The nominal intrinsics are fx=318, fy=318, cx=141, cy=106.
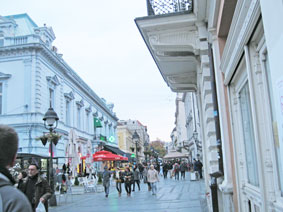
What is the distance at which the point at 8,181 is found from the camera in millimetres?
1738

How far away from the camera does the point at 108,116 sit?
57.1 m

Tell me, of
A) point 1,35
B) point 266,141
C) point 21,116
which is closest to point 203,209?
point 266,141

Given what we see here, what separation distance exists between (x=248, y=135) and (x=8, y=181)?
387 centimetres

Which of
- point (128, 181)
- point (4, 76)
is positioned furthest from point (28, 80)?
point (128, 181)

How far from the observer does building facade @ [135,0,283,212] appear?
10.3 feet

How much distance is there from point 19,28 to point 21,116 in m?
8.04

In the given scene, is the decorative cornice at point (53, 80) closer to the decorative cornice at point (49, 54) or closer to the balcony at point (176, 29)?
the decorative cornice at point (49, 54)

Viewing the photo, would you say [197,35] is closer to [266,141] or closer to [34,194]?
[266,141]

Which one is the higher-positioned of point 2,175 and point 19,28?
point 19,28

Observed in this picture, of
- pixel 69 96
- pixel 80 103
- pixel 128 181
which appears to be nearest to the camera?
pixel 128 181

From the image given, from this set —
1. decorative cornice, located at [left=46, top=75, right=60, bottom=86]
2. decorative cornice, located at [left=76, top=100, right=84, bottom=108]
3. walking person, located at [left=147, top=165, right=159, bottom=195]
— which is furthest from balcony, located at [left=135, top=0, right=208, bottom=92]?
decorative cornice, located at [left=76, top=100, right=84, bottom=108]

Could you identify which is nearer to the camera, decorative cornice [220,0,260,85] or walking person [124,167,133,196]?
decorative cornice [220,0,260,85]

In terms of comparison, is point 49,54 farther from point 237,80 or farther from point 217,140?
point 237,80

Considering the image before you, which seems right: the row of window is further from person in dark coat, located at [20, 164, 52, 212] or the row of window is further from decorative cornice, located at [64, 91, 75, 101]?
person in dark coat, located at [20, 164, 52, 212]
